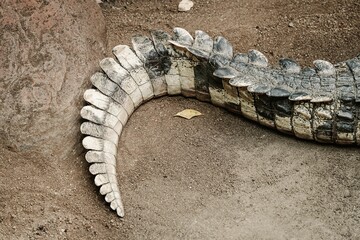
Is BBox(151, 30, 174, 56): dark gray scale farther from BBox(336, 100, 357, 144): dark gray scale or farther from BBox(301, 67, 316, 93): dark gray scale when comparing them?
BBox(336, 100, 357, 144): dark gray scale

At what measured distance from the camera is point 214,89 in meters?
3.54

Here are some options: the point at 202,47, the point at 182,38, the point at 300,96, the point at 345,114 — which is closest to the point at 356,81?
the point at 345,114

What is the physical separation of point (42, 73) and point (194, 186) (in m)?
0.95

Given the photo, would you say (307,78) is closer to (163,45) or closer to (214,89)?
(214,89)

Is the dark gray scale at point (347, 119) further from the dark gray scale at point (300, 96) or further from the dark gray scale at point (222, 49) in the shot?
the dark gray scale at point (222, 49)

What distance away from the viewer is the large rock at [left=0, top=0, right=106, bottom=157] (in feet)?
10.3

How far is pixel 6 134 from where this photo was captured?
3.21 meters

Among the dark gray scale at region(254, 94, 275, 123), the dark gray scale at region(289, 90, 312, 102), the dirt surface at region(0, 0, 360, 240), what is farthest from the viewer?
the dark gray scale at region(254, 94, 275, 123)

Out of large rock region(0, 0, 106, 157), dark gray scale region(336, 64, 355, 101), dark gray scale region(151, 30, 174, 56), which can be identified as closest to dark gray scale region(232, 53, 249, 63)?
dark gray scale region(151, 30, 174, 56)

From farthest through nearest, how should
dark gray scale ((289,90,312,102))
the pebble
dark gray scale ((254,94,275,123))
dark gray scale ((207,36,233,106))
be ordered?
1. the pebble
2. dark gray scale ((207,36,233,106))
3. dark gray scale ((254,94,275,123))
4. dark gray scale ((289,90,312,102))

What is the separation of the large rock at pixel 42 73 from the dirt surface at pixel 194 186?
121 millimetres

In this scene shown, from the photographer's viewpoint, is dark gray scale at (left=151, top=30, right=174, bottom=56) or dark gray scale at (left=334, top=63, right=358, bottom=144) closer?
dark gray scale at (left=334, top=63, right=358, bottom=144)

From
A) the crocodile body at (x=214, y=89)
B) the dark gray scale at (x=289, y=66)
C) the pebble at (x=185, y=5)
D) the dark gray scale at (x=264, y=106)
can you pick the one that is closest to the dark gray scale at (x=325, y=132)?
the crocodile body at (x=214, y=89)

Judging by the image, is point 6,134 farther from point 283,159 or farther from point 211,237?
point 283,159
